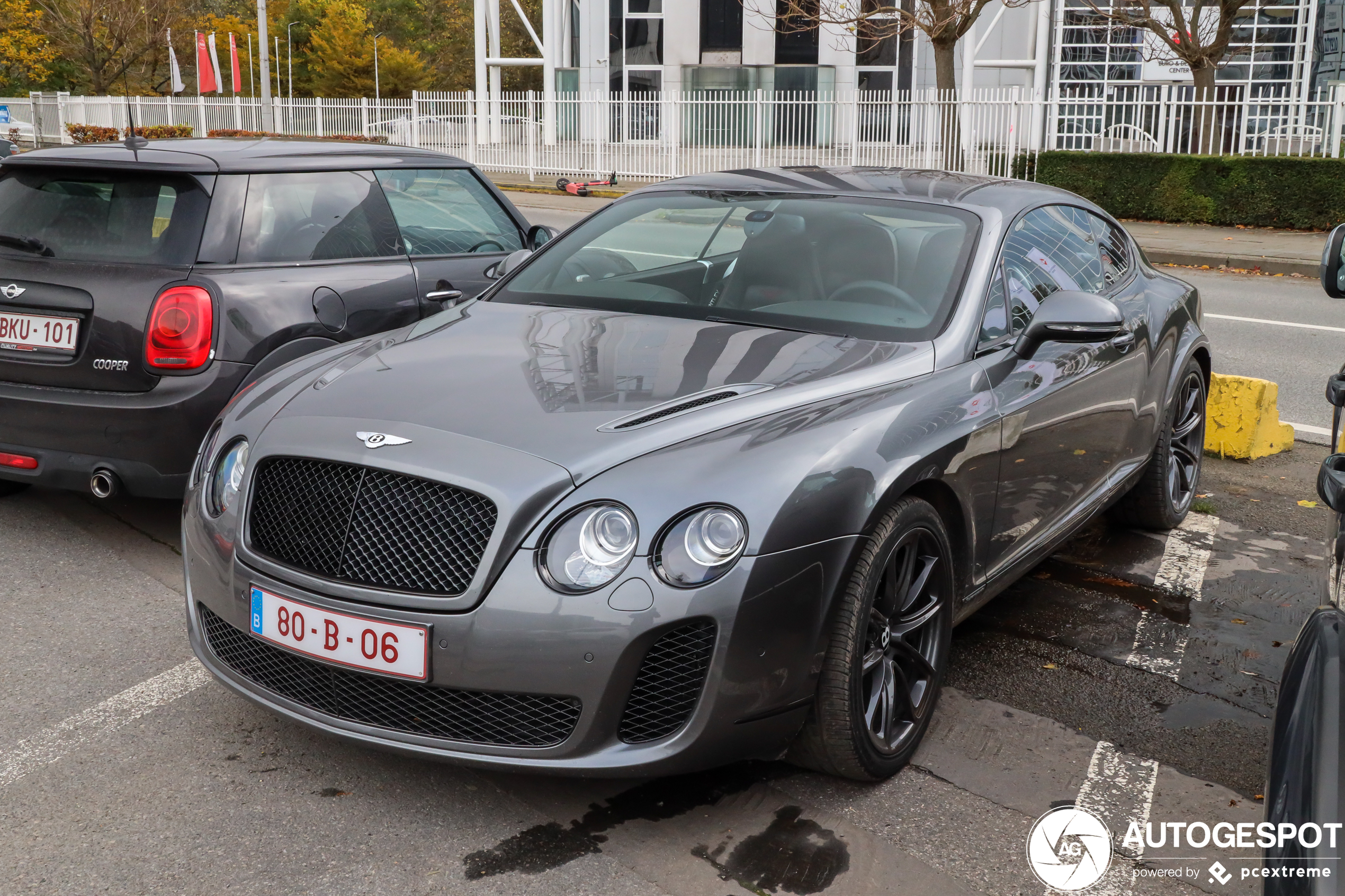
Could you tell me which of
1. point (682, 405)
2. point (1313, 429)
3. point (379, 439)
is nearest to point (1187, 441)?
point (1313, 429)

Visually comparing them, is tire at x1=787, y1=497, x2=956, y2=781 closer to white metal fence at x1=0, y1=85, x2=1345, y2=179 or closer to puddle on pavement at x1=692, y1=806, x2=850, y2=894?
puddle on pavement at x1=692, y1=806, x2=850, y2=894

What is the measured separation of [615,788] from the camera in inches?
126

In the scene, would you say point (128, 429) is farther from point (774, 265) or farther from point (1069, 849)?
point (1069, 849)

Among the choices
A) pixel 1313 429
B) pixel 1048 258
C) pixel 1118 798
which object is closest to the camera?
pixel 1118 798

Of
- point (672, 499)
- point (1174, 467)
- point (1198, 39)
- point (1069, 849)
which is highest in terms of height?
point (1198, 39)

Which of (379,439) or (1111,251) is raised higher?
(1111,251)

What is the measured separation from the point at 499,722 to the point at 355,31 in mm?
84021

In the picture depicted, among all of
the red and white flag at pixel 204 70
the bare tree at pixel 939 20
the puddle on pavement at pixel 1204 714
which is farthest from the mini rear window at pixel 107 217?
the red and white flag at pixel 204 70

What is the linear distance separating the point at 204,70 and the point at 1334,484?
36.6m

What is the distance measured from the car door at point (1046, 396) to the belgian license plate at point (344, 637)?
176cm

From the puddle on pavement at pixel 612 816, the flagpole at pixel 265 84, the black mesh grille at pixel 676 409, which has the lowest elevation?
the puddle on pavement at pixel 612 816

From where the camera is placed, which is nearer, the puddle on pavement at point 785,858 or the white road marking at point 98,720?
the puddle on pavement at point 785,858

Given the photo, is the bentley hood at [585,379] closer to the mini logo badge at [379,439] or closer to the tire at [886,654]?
the mini logo badge at [379,439]

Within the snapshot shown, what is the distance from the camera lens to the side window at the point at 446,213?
19.2 ft
